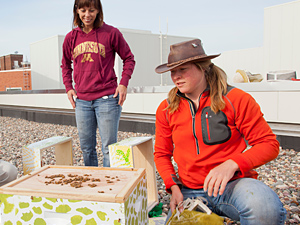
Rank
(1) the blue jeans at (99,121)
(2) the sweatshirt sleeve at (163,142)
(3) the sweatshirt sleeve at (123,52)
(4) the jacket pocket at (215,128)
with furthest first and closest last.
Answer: (3) the sweatshirt sleeve at (123,52) < (1) the blue jeans at (99,121) < (2) the sweatshirt sleeve at (163,142) < (4) the jacket pocket at (215,128)

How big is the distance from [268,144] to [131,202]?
2.54ft

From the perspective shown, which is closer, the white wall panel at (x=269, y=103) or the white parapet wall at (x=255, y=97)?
the white parapet wall at (x=255, y=97)

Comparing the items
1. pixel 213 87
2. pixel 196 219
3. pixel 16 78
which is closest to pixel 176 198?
pixel 196 219

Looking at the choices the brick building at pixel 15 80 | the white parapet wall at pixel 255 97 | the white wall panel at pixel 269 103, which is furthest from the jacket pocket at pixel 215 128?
the brick building at pixel 15 80

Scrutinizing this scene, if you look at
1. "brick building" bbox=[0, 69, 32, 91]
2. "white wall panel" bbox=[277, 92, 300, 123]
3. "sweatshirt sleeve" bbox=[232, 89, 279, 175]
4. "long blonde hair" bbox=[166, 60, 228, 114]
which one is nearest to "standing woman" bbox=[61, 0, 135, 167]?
"long blonde hair" bbox=[166, 60, 228, 114]

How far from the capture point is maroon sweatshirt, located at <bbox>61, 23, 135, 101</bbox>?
102 inches

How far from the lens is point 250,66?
14234 millimetres

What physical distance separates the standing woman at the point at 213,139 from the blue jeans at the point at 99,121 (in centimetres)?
78

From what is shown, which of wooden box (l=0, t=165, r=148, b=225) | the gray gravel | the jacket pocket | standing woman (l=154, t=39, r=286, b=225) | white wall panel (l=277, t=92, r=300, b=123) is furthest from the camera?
white wall panel (l=277, t=92, r=300, b=123)

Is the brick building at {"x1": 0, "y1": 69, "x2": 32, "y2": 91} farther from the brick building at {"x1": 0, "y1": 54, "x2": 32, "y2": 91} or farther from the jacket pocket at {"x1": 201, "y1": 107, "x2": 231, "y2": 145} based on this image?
the jacket pocket at {"x1": 201, "y1": 107, "x2": 231, "y2": 145}

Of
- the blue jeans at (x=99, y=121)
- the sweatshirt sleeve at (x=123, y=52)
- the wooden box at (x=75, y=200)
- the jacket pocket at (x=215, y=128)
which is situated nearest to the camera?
the wooden box at (x=75, y=200)

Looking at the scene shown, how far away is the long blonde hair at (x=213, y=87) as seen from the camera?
166 centimetres

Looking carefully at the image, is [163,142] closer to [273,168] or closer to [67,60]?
[67,60]

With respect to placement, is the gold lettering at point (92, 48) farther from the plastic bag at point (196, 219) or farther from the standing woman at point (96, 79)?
the plastic bag at point (196, 219)
